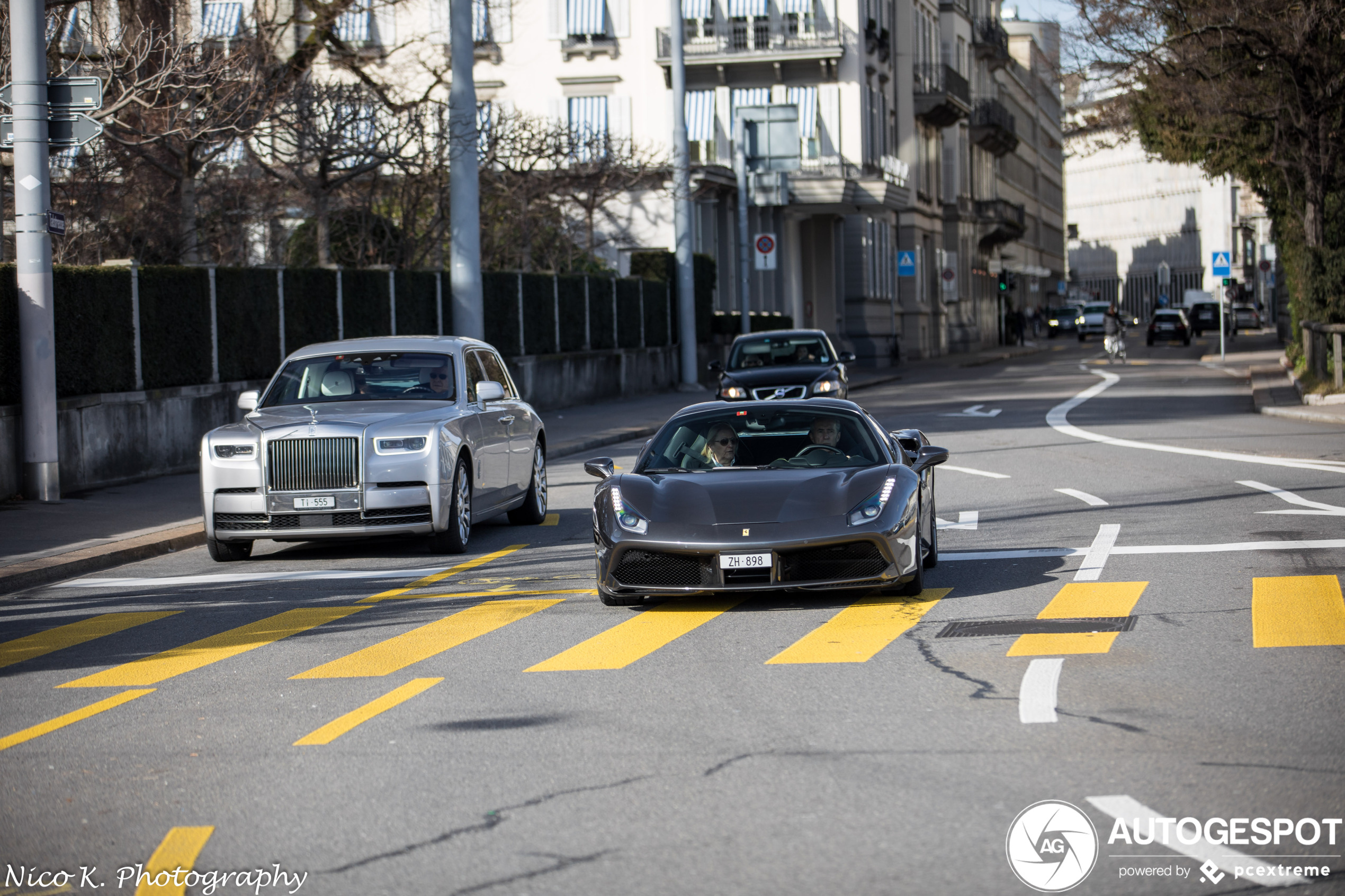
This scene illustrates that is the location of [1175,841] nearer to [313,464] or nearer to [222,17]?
[313,464]

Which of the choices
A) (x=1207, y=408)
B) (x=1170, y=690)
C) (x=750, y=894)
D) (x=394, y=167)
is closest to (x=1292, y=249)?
(x=1207, y=408)

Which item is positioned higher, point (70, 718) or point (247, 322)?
point (247, 322)

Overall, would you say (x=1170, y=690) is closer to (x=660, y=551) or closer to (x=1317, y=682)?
(x=1317, y=682)

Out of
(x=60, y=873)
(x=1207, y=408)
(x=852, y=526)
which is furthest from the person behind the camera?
(x=1207, y=408)

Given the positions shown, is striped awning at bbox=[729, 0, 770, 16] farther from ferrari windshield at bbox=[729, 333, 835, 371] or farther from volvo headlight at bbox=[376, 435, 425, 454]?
volvo headlight at bbox=[376, 435, 425, 454]

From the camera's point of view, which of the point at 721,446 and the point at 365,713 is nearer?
the point at 365,713

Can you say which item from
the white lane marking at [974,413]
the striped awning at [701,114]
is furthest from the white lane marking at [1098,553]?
the striped awning at [701,114]

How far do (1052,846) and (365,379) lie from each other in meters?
9.79

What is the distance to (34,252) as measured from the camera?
16266 millimetres

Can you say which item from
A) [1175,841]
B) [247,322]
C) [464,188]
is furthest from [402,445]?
[464,188]

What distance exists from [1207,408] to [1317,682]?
22.0 m

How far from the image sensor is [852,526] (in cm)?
936

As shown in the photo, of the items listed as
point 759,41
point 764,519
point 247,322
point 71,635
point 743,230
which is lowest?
point 71,635

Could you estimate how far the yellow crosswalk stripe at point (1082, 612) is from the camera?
8047mm
